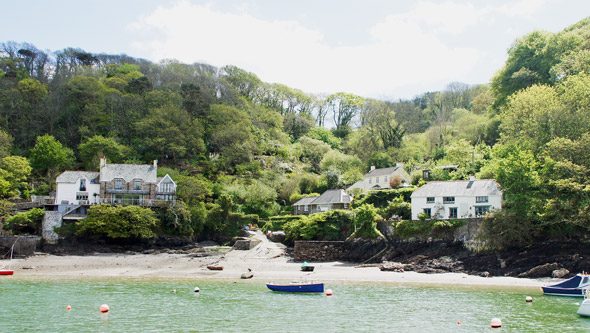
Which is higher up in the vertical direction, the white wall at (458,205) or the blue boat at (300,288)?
the white wall at (458,205)

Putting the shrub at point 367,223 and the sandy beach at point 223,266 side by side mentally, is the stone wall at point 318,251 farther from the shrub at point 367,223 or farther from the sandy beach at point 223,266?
the shrub at point 367,223

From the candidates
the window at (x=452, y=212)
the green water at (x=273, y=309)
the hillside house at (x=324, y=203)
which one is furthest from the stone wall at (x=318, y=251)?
the green water at (x=273, y=309)

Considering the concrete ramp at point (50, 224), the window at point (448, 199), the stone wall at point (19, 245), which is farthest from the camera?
the concrete ramp at point (50, 224)

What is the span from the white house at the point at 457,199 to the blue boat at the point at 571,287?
43.6ft

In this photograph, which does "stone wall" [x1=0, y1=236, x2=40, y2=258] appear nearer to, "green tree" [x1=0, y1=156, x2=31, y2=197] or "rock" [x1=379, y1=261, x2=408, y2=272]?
"green tree" [x1=0, y1=156, x2=31, y2=197]

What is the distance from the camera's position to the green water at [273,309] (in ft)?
75.4

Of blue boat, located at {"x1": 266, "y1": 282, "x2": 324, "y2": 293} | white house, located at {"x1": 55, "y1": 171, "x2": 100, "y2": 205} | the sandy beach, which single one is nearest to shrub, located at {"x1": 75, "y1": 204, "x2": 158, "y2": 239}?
the sandy beach

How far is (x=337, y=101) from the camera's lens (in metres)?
108

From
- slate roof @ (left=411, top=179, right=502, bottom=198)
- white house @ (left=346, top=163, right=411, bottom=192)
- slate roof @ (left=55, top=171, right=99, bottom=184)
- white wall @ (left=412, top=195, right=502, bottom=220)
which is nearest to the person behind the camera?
white wall @ (left=412, top=195, right=502, bottom=220)

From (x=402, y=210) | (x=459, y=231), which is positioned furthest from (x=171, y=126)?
(x=459, y=231)

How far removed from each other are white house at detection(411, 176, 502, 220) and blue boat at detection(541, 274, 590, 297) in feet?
43.6

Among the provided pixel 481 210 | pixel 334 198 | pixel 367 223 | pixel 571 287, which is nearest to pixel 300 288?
pixel 367 223

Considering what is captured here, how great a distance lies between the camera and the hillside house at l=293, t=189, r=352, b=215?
58875 mm

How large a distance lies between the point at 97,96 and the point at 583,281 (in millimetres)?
74314
